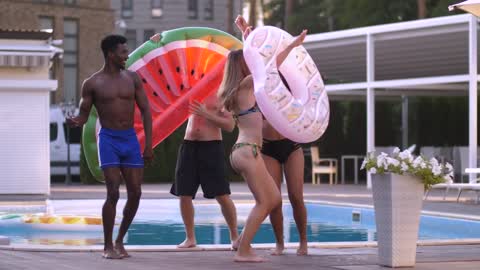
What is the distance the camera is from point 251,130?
27.3 ft

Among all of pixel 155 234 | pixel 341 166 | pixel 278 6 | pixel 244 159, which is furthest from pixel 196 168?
pixel 278 6

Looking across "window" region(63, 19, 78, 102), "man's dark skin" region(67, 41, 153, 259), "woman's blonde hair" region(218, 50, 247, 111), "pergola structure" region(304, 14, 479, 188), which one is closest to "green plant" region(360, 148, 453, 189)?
"woman's blonde hair" region(218, 50, 247, 111)

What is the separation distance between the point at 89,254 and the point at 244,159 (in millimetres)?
1515

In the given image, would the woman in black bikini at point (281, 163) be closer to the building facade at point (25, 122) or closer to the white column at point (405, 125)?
the building facade at point (25, 122)

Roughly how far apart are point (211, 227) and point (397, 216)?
5.72 metres

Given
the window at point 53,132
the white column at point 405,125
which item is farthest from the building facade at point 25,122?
the white column at point 405,125

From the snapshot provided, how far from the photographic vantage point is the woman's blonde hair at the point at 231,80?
27.5 ft

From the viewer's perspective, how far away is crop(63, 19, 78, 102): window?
1826 inches

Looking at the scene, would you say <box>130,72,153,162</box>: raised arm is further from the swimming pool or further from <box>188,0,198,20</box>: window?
<box>188,0,198,20</box>: window

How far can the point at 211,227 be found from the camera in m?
13.6

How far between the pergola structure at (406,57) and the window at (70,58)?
2099cm

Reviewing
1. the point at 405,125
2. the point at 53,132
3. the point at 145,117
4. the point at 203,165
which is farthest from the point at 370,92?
the point at 145,117

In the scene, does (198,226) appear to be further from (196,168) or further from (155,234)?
(196,168)

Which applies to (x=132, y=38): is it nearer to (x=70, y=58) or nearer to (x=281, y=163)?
(x=70, y=58)
